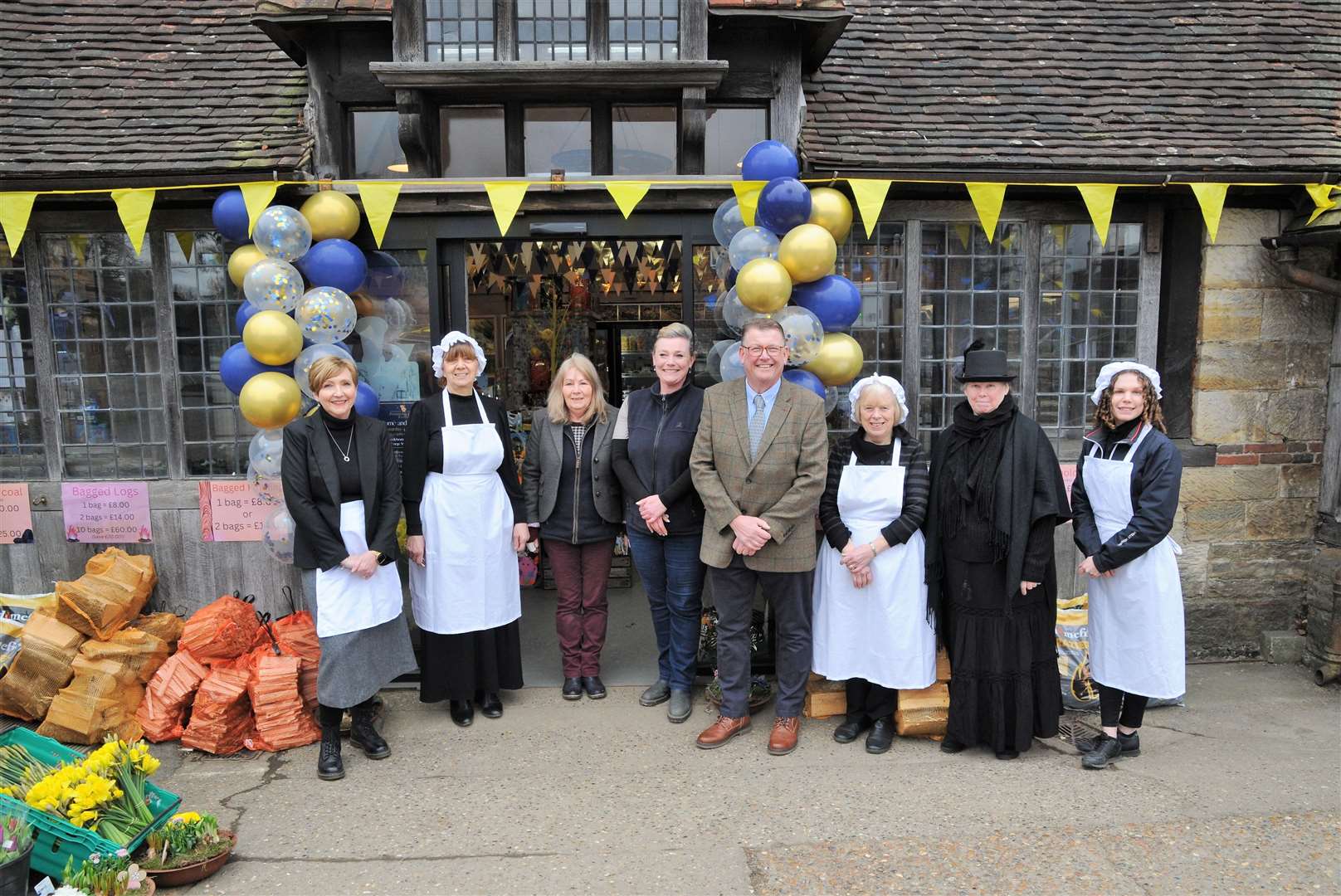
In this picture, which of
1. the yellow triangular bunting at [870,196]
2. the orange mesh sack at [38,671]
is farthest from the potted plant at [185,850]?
the yellow triangular bunting at [870,196]

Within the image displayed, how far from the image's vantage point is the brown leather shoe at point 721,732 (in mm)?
4477

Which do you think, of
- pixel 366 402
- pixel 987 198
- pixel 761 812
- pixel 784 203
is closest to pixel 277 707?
pixel 366 402

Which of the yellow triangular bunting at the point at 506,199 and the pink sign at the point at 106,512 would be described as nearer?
the yellow triangular bunting at the point at 506,199

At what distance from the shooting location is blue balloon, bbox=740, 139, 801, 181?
485 cm

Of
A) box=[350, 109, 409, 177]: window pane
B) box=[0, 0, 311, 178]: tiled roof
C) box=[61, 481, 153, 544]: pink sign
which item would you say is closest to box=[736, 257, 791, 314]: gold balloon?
box=[350, 109, 409, 177]: window pane

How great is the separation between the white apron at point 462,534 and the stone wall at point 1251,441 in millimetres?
4452

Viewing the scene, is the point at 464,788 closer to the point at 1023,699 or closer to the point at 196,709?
the point at 196,709

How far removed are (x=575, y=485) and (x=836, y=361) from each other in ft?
5.30

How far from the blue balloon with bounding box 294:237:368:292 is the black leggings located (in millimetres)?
4579

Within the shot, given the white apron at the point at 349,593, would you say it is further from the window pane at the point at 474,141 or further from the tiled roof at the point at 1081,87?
the tiled roof at the point at 1081,87

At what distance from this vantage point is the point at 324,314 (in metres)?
4.80

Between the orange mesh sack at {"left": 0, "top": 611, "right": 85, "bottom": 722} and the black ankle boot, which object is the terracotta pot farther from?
the orange mesh sack at {"left": 0, "top": 611, "right": 85, "bottom": 722}

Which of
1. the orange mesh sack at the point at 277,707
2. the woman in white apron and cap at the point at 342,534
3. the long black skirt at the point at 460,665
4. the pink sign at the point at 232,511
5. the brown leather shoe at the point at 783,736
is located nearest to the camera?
the woman in white apron and cap at the point at 342,534

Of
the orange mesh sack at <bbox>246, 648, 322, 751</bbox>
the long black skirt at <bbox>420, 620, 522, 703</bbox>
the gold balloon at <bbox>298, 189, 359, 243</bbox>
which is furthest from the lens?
the gold balloon at <bbox>298, 189, 359, 243</bbox>
